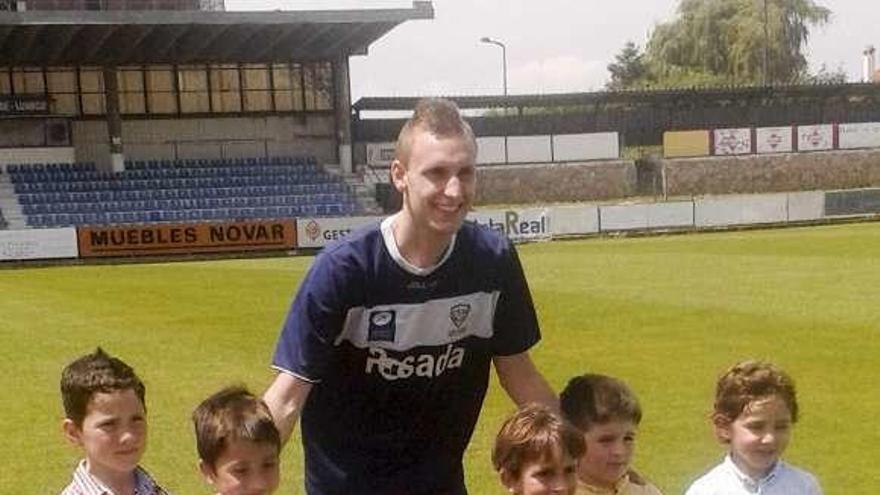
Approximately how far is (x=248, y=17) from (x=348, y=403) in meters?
38.4

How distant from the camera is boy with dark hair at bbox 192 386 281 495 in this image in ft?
11.6

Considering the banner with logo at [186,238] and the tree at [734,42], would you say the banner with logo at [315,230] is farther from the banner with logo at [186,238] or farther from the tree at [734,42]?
the tree at [734,42]

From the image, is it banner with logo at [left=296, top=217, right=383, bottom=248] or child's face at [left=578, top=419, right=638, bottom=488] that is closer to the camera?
child's face at [left=578, top=419, right=638, bottom=488]

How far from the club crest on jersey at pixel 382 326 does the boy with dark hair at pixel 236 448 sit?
1.65 feet

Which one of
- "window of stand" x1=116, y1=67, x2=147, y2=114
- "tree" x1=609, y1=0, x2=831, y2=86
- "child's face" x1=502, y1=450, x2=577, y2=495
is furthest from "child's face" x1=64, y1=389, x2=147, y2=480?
"tree" x1=609, y1=0, x2=831, y2=86

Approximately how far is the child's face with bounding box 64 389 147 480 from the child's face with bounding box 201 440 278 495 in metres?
0.55

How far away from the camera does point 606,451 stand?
144 inches

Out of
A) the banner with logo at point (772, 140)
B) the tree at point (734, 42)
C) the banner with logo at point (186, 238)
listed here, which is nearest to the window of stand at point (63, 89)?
the banner with logo at point (186, 238)

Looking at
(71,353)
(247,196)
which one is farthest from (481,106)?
(71,353)

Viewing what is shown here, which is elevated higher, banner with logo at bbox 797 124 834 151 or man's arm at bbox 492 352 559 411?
banner with logo at bbox 797 124 834 151

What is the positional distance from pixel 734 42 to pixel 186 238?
46.1 meters

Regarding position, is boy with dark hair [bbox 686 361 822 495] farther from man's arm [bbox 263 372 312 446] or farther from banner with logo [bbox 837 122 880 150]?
banner with logo [bbox 837 122 880 150]

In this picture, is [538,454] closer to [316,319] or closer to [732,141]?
[316,319]

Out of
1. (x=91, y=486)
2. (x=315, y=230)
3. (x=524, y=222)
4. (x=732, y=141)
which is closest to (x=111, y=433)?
(x=91, y=486)
